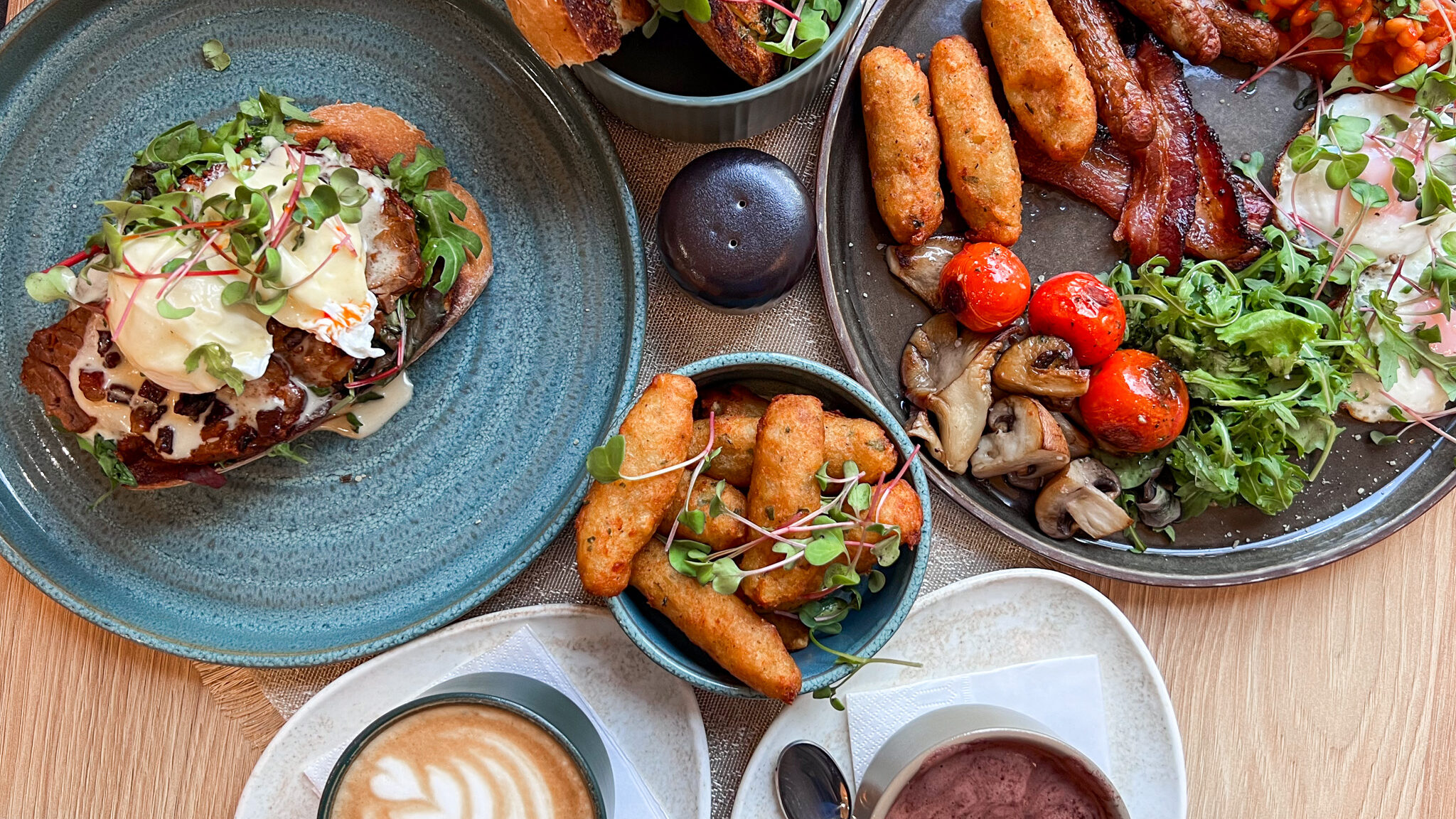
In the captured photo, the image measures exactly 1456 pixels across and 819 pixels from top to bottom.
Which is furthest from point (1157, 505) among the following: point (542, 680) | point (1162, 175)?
point (542, 680)

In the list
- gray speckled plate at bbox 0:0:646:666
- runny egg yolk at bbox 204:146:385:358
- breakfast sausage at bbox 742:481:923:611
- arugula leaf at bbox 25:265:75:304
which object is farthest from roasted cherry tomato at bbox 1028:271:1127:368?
arugula leaf at bbox 25:265:75:304

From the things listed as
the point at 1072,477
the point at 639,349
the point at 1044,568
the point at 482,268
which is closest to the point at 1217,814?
the point at 1044,568

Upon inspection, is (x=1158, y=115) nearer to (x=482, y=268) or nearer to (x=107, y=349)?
(x=482, y=268)

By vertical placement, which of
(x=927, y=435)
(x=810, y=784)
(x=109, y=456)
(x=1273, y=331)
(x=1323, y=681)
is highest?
(x=109, y=456)

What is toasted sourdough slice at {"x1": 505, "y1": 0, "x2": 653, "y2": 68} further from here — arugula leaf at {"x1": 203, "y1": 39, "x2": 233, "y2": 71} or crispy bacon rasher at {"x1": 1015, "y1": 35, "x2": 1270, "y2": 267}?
crispy bacon rasher at {"x1": 1015, "y1": 35, "x2": 1270, "y2": 267}

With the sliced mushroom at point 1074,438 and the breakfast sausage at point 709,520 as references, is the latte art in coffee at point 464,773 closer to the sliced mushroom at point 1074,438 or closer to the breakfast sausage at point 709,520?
the breakfast sausage at point 709,520

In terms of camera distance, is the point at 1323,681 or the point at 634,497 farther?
the point at 1323,681

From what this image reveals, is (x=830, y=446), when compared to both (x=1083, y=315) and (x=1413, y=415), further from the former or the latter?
(x=1413, y=415)
